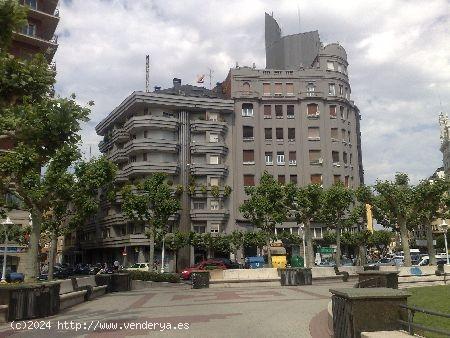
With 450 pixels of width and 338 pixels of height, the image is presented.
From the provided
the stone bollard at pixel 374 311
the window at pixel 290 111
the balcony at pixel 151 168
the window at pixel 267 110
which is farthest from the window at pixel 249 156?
the stone bollard at pixel 374 311

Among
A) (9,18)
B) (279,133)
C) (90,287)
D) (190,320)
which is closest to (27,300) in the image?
(190,320)

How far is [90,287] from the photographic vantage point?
20938mm

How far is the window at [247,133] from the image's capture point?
57.7m

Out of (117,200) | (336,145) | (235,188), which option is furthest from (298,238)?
(117,200)

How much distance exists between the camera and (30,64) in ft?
38.5

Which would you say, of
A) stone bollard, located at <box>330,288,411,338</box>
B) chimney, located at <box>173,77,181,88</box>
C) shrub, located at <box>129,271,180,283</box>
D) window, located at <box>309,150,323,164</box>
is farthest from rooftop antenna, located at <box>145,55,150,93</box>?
stone bollard, located at <box>330,288,411,338</box>

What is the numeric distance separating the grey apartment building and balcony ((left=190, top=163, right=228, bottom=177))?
12 cm

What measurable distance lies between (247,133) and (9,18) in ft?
159

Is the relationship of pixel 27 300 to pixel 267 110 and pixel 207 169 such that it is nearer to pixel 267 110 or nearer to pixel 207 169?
pixel 207 169

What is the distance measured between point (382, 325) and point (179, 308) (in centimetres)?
974

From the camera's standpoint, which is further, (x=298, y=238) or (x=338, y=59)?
(x=338, y=59)

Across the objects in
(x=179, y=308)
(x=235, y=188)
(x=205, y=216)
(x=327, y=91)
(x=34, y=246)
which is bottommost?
(x=179, y=308)

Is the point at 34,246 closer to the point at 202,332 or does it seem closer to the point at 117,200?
the point at 202,332

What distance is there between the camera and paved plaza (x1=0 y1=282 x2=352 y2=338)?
35.7 feet
